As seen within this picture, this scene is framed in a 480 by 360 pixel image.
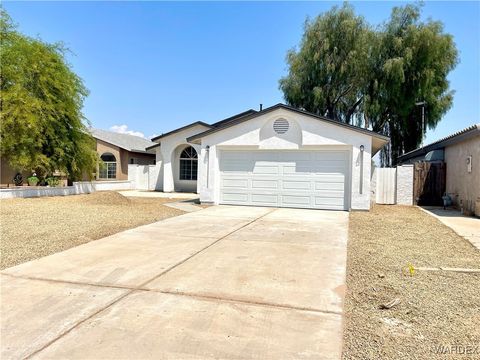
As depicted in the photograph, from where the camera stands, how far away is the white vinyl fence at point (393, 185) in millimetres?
15359

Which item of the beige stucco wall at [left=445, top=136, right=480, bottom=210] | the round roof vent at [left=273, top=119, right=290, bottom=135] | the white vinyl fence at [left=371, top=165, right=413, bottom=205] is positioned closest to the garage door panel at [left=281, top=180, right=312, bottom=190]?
the round roof vent at [left=273, top=119, right=290, bottom=135]

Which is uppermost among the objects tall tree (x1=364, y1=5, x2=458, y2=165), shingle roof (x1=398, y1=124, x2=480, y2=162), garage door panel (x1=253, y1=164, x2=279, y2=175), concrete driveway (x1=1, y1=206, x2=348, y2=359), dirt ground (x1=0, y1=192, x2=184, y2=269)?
tall tree (x1=364, y1=5, x2=458, y2=165)

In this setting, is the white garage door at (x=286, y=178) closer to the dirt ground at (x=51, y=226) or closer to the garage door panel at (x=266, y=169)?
the garage door panel at (x=266, y=169)

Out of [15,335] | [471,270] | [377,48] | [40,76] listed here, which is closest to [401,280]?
[471,270]

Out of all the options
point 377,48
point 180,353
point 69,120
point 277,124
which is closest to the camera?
point 180,353

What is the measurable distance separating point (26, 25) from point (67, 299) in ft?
58.1

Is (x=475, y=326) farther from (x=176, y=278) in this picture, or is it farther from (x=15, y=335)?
(x=15, y=335)

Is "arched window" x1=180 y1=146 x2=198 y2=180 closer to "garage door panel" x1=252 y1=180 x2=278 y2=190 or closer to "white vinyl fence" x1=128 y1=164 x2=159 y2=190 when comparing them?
"white vinyl fence" x1=128 y1=164 x2=159 y2=190

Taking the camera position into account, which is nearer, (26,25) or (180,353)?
(180,353)

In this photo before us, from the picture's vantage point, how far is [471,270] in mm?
5219

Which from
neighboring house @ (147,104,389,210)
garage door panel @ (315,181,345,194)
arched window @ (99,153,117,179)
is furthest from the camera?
arched window @ (99,153,117,179)

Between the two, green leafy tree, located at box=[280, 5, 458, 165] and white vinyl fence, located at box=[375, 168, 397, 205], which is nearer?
white vinyl fence, located at box=[375, 168, 397, 205]

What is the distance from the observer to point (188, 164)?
2266 cm

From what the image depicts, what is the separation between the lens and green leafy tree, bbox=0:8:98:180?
14943 millimetres
